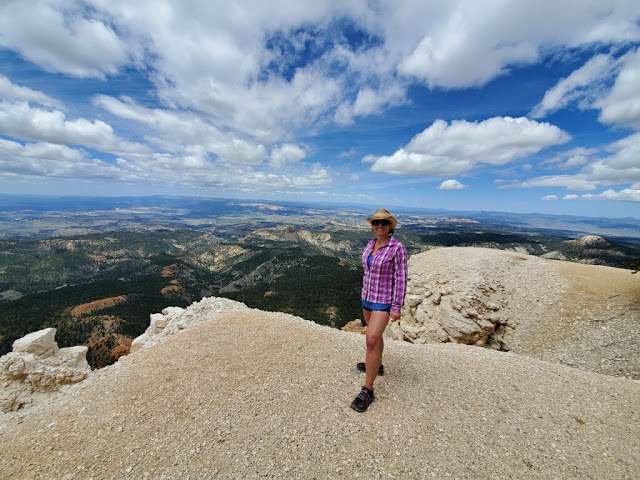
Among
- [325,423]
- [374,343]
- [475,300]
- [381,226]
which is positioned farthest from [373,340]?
[475,300]

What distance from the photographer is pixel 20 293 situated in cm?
16575

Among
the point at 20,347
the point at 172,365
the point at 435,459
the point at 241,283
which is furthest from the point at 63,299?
the point at 435,459

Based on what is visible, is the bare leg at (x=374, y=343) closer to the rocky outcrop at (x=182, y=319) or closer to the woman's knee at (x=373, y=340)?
the woman's knee at (x=373, y=340)

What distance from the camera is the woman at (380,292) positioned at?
6.95 metres

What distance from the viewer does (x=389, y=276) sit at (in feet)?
23.5

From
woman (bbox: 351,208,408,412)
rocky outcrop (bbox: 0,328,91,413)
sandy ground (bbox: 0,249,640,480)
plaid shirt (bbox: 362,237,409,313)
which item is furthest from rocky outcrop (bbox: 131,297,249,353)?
plaid shirt (bbox: 362,237,409,313)

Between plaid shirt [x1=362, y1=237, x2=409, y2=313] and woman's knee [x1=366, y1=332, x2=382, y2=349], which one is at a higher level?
plaid shirt [x1=362, y1=237, x2=409, y2=313]

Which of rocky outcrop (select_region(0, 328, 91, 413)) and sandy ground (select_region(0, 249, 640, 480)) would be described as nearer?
sandy ground (select_region(0, 249, 640, 480))

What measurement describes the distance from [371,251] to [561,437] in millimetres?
5768

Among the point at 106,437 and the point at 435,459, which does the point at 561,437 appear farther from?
the point at 106,437

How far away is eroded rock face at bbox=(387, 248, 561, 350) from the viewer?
55.8 ft

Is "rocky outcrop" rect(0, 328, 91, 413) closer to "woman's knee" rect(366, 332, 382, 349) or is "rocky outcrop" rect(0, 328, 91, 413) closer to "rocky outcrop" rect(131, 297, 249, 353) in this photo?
"rocky outcrop" rect(131, 297, 249, 353)

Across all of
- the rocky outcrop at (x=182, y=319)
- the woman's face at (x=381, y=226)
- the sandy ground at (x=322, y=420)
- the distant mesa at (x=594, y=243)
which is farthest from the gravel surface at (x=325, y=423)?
the distant mesa at (x=594, y=243)

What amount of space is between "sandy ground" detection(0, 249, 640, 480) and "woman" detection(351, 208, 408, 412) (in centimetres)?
73
